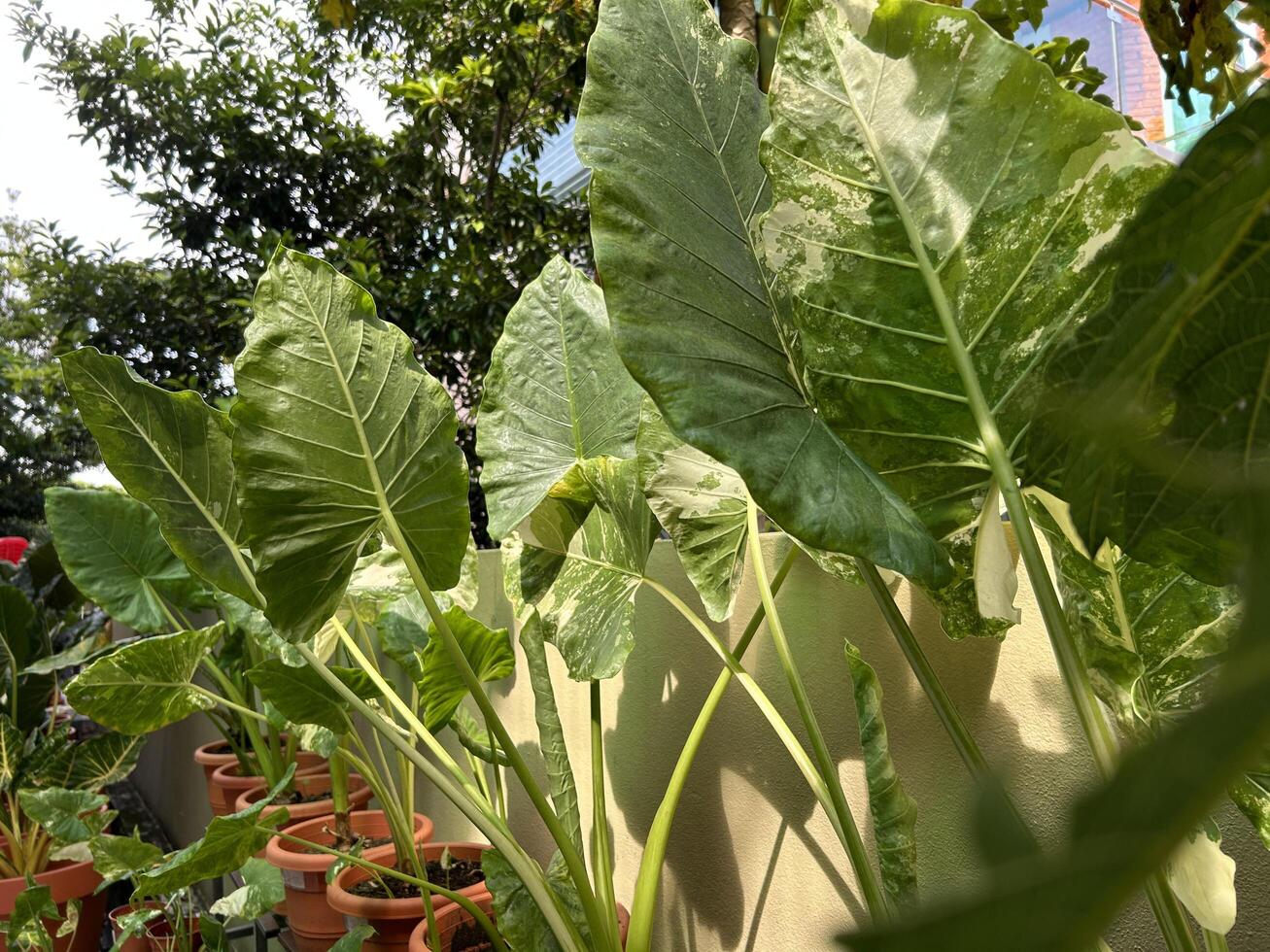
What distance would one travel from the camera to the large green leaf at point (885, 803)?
0.62 m

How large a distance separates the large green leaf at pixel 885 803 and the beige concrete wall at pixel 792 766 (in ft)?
0.36

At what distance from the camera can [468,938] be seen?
1182 mm

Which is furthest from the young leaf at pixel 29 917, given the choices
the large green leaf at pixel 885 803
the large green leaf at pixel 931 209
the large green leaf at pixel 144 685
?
the large green leaf at pixel 931 209

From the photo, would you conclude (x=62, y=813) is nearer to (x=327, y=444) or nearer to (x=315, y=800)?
(x=315, y=800)

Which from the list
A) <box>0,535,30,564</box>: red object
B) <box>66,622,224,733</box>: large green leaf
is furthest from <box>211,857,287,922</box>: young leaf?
<box>0,535,30,564</box>: red object

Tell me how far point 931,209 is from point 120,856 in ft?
4.37

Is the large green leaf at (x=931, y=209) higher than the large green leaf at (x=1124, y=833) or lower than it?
higher

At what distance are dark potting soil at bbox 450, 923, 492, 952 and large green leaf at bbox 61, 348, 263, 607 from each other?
0.52 metres

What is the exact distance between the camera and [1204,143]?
1.05 ft

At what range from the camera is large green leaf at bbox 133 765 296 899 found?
989mm

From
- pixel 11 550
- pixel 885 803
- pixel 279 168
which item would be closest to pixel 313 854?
pixel 885 803

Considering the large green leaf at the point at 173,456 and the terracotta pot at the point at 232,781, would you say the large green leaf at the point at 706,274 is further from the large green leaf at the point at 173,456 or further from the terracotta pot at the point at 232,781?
the terracotta pot at the point at 232,781

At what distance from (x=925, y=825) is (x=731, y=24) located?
87cm

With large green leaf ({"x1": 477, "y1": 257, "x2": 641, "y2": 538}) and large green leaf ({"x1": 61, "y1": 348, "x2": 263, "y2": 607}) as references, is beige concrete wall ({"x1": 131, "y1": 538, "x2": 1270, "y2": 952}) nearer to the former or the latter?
large green leaf ({"x1": 477, "y1": 257, "x2": 641, "y2": 538})
